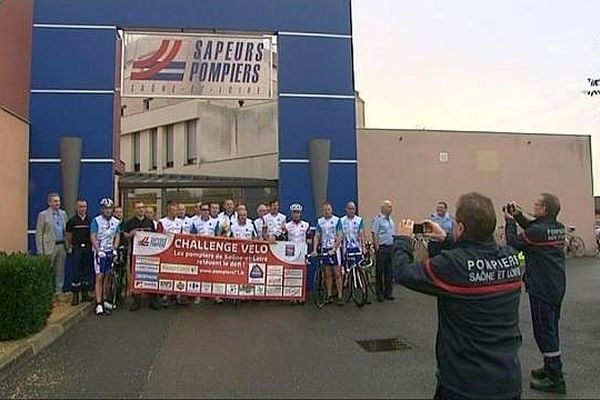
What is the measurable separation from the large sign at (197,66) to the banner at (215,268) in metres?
3.86

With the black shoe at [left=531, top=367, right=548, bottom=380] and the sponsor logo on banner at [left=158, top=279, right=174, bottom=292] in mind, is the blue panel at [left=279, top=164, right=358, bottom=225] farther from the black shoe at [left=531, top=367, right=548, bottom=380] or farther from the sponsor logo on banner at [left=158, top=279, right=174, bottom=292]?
the black shoe at [left=531, top=367, right=548, bottom=380]

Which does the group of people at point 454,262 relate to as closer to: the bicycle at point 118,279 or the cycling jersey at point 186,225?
the cycling jersey at point 186,225

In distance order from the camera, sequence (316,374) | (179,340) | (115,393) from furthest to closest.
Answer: (179,340) → (316,374) → (115,393)

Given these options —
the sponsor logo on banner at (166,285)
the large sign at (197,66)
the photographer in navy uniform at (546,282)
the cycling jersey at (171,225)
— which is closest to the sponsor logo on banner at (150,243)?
the cycling jersey at (171,225)

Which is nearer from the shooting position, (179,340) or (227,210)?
(179,340)

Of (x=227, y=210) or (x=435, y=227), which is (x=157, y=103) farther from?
(x=435, y=227)

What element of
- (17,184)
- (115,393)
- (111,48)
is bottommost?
(115,393)

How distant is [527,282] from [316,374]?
2.33 meters

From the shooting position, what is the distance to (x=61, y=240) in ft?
36.2

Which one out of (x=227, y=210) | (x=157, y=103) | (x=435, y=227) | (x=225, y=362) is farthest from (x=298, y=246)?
(x=157, y=103)

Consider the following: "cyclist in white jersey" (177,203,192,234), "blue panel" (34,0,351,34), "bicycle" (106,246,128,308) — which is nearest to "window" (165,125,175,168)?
"blue panel" (34,0,351,34)

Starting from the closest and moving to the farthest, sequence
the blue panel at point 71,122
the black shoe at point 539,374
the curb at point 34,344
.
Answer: the black shoe at point 539,374
the curb at point 34,344
the blue panel at point 71,122

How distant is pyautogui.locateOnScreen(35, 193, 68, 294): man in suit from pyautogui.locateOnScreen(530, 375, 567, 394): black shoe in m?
8.35

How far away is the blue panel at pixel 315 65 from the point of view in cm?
1338
